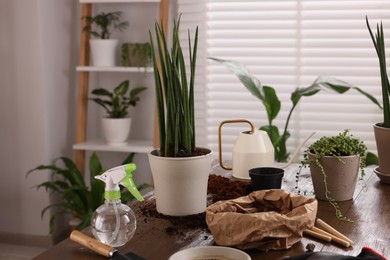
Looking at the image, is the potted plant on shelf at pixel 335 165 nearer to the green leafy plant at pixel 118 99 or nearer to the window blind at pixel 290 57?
the window blind at pixel 290 57

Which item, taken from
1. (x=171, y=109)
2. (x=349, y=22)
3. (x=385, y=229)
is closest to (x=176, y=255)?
(x=171, y=109)

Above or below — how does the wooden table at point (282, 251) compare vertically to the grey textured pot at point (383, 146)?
below

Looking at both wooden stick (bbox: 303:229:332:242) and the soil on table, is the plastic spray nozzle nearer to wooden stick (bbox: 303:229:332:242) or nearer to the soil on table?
the soil on table

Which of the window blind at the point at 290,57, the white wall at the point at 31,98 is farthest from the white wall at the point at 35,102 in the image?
the window blind at the point at 290,57

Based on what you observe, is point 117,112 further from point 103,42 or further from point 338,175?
point 338,175

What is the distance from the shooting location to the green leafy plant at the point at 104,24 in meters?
3.88

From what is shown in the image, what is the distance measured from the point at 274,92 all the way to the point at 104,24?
116 centimetres

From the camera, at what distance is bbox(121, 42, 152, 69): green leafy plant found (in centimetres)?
383

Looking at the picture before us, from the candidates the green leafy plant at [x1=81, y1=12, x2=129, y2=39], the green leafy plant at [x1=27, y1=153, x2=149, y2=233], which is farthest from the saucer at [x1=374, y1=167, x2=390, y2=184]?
the green leafy plant at [x1=81, y1=12, x2=129, y2=39]

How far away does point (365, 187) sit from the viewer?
2.11 metres

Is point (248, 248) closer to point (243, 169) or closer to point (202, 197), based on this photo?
point (202, 197)

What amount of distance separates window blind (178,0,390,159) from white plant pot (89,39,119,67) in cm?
46

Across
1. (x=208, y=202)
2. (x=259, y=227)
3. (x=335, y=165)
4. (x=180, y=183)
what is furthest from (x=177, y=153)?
(x=335, y=165)

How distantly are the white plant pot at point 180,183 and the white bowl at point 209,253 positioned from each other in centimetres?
33
